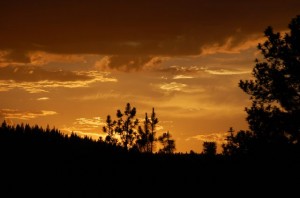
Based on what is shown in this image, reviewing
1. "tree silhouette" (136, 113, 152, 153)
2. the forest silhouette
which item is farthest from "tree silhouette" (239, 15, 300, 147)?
"tree silhouette" (136, 113, 152, 153)

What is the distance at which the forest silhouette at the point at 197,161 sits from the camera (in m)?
21.8

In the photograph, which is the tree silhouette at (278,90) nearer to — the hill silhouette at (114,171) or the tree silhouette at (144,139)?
the hill silhouette at (114,171)

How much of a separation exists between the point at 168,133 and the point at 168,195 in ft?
130

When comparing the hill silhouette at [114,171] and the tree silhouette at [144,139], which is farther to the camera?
the tree silhouette at [144,139]

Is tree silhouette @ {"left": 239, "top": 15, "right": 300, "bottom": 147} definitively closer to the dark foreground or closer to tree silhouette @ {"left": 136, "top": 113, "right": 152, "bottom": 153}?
the dark foreground

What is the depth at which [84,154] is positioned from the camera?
25.6 metres

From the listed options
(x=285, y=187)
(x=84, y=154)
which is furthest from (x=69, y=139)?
(x=285, y=187)

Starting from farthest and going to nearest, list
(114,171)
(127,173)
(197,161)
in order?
1. (197,161)
2. (127,173)
3. (114,171)

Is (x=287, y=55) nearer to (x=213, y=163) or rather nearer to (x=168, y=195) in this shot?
(x=213, y=163)

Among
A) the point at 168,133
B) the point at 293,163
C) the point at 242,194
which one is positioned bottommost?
the point at 242,194

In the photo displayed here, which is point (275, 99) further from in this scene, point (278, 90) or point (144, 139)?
point (144, 139)

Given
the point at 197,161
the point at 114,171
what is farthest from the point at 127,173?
the point at 197,161

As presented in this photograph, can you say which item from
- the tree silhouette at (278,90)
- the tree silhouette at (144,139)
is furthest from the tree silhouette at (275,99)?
the tree silhouette at (144,139)

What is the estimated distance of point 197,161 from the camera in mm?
33031
